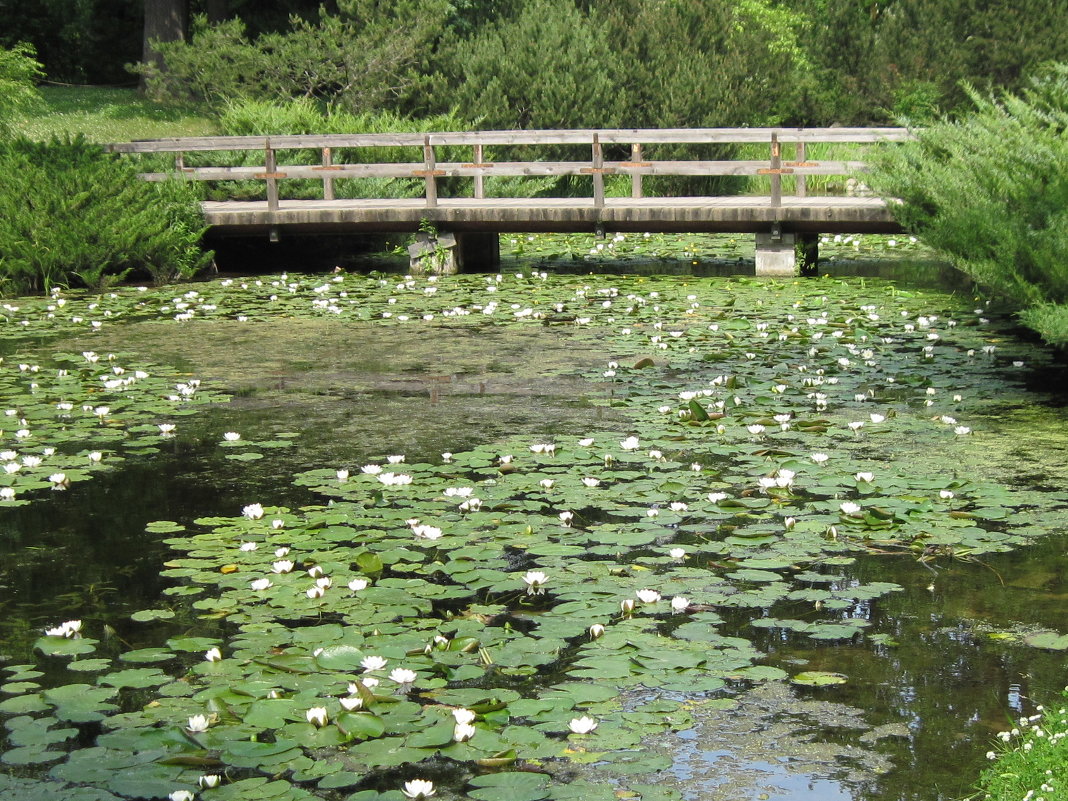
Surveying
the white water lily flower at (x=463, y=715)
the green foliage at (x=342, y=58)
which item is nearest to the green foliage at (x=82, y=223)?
the green foliage at (x=342, y=58)

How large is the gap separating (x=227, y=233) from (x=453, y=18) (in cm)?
994

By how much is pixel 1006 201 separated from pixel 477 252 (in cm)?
836

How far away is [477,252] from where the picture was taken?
16172 mm

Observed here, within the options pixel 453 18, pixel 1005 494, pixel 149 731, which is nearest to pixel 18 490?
pixel 149 731

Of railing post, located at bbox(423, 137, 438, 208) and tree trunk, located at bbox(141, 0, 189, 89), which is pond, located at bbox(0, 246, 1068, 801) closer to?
railing post, located at bbox(423, 137, 438, 208)

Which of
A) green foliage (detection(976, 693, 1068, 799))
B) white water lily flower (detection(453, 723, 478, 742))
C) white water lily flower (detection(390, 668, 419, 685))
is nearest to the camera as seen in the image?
green foliage (detection(976, 693, 1068, 799))

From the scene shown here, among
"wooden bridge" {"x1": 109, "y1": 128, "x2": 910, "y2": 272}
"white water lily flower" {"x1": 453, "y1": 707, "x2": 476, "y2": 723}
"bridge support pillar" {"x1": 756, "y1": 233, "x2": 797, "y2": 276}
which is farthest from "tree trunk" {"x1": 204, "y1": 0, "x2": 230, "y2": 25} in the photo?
"white water lily flower" {"x1": 453, "y1": 707, "x2": 476, "y2": 723}

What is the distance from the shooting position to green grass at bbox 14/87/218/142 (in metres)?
25.8

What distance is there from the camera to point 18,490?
6359mm

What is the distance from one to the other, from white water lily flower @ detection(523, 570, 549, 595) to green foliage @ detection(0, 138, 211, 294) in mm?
10428

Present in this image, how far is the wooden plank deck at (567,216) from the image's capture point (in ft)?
46.7

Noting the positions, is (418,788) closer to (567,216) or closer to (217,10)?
(567,216)

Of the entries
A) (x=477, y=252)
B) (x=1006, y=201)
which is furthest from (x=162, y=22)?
(x=1006, y=201)

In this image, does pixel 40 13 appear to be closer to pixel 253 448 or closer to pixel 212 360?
pixel 212 360
